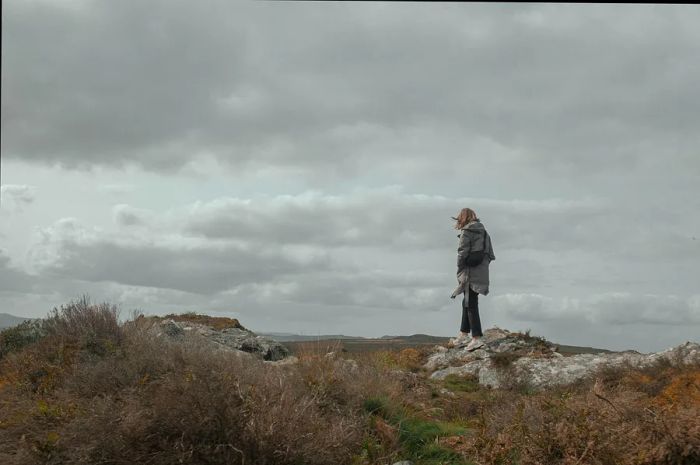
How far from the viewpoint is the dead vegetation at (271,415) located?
5871mm

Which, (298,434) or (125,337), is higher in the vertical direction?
(125,337)

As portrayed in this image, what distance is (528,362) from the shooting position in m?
13.0

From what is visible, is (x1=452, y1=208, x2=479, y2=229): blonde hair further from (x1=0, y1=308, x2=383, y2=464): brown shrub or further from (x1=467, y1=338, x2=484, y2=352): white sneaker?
(x1=0, y1=308, x2=383, y2=464): brown shrub

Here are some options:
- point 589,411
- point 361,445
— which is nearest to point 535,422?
point 589,411

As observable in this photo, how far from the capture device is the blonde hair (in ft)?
53.1

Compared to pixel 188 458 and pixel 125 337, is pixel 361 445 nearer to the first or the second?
pixel 188 458

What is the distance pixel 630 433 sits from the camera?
20.8ft

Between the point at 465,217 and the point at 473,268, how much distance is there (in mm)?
1245

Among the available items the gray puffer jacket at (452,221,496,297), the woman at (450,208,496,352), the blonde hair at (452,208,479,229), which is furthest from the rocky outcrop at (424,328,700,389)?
the blonde hair at (452,208,479,229)


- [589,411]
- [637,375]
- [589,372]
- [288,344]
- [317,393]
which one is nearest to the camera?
[589,411]

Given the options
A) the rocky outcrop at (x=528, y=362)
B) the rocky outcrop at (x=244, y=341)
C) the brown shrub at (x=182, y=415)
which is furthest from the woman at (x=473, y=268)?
the brown shrub at (x=182, y=415)

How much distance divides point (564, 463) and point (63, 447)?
4.49m

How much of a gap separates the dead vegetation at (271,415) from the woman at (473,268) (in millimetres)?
5818

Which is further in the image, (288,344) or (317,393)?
(288,344)
